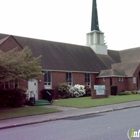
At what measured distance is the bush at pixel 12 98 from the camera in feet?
64.2

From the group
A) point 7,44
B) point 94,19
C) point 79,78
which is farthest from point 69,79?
point 94,19

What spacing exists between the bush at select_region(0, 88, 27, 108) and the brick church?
204 inches

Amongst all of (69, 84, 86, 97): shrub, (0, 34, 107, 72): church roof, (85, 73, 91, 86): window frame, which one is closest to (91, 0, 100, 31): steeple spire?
(0, 34, 107, 72): church roof

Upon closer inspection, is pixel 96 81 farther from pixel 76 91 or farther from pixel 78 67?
pixel 76 91

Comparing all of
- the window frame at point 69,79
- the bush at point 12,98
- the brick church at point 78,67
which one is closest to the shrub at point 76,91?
the window frame at point 69,79

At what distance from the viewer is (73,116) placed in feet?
49.5

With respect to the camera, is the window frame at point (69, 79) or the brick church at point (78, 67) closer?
the brick church at point (78, 67)

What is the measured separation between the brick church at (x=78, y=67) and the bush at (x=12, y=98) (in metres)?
5.19

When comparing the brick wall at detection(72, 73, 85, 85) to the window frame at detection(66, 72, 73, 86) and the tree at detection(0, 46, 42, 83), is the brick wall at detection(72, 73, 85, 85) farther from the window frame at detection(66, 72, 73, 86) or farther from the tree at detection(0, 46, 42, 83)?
the tree at detection(0, 46, 42, 83)

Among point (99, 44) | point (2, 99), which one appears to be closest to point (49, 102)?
point (2, 99)

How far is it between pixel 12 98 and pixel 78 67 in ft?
46.9

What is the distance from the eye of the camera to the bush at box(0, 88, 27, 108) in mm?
19578

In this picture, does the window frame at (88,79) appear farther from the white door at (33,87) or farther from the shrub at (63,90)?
the white door at (33,87)

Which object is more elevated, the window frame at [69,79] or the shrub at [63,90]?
the window frame at [69,79]
